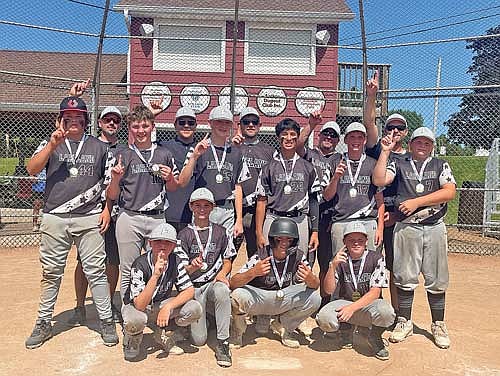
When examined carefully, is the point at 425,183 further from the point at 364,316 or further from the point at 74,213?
the point at 74,213

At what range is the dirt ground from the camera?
3760 mm

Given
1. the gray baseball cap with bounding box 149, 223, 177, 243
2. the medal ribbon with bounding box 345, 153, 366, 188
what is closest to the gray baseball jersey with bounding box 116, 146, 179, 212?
the gray baseball cap with bounding box 149, 223, 177, 243

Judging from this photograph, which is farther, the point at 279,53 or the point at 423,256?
the point at 279,53

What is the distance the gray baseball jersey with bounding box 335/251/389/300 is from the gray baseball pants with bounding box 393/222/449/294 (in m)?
0.40

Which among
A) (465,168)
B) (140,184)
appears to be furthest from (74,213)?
(465,168)

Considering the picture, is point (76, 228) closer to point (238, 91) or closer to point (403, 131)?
point (403, 131)

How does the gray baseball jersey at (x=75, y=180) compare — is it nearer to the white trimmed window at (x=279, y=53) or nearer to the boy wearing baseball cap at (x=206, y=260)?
the boy wearing baseball cap at (x=206, y=260)

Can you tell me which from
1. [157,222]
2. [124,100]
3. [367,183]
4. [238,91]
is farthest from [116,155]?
[124,100]

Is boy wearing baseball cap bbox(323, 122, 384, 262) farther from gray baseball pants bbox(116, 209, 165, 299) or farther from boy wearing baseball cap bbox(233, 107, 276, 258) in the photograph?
gray baseball pants bbox(116, 209, 165, 299)

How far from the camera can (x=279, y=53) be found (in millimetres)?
13398

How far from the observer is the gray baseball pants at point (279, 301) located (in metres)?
4.14

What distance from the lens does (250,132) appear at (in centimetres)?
494

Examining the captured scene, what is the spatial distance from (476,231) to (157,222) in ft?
29.1

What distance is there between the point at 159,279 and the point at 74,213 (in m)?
0.93
